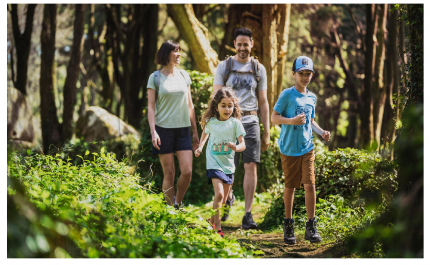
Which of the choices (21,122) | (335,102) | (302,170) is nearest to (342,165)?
(302,170)

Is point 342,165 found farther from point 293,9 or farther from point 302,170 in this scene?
point 293,9

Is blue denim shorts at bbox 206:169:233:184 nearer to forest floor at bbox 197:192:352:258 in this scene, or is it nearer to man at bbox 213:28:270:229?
forest floor at bbox 197:192:352:258

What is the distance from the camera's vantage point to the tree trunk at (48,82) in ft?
43.7

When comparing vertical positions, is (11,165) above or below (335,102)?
below

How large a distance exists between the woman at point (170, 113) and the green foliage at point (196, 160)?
2363mm

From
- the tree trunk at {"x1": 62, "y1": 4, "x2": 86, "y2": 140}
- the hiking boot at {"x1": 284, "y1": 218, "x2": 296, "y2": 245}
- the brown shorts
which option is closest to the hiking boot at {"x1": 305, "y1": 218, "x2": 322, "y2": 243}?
the hiking boot at {"x1": 284, "y1": 218, "x2": 296, "y2": 245}

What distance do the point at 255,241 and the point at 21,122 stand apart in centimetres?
1113

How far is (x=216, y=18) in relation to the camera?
21.9 metres

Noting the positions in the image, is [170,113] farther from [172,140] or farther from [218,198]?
[218,198]

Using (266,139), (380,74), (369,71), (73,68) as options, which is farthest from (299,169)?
(73,68)

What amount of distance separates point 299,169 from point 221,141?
3.24 ft

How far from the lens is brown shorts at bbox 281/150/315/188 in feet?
17.6

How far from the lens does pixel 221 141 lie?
5.46 m

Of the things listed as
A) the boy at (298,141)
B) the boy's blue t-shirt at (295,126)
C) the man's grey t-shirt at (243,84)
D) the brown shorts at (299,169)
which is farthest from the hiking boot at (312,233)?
the man's grey t-shirt at (243,84)
